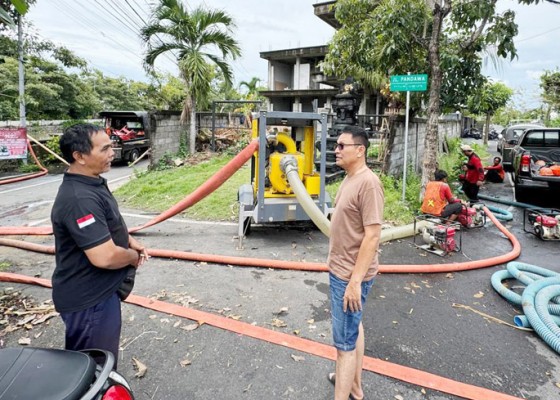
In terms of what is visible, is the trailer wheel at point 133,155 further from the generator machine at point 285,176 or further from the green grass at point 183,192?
the generator machine at point 285,176

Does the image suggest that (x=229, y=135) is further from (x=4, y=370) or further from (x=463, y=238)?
(x=4, y=370)

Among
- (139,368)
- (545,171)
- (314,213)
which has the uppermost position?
(545,171)

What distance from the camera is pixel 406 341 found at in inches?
124

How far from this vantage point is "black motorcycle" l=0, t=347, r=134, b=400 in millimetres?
1361

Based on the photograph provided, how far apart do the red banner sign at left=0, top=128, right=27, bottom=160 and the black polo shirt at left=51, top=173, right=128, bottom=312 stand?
14.2 meters

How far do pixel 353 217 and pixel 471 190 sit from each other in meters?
7.35

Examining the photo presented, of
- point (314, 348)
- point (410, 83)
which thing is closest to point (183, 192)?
point (410, 83)

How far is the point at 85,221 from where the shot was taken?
1.80 meters

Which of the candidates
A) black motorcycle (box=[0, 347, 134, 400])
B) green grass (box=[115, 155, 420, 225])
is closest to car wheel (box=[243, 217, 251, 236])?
green grass (box=[115, 155, 420, 225])

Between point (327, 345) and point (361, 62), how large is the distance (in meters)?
7.37

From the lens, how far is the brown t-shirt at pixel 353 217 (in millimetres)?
2104

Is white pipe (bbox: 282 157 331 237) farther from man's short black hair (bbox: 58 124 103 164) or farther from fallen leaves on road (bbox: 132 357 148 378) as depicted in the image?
man's short black hair (bbox: 58 124 103 164)

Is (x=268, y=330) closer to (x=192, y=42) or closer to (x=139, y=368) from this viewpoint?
(x=139, y=368)

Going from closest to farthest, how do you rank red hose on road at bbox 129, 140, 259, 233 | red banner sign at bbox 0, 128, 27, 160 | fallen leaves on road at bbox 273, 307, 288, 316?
fallen leaves on road at bbox 273, 307, 288, 316, red hose on road at bbox 129, 140, 259, 233, red banner sign at bbox 0, 128, 27, 160
